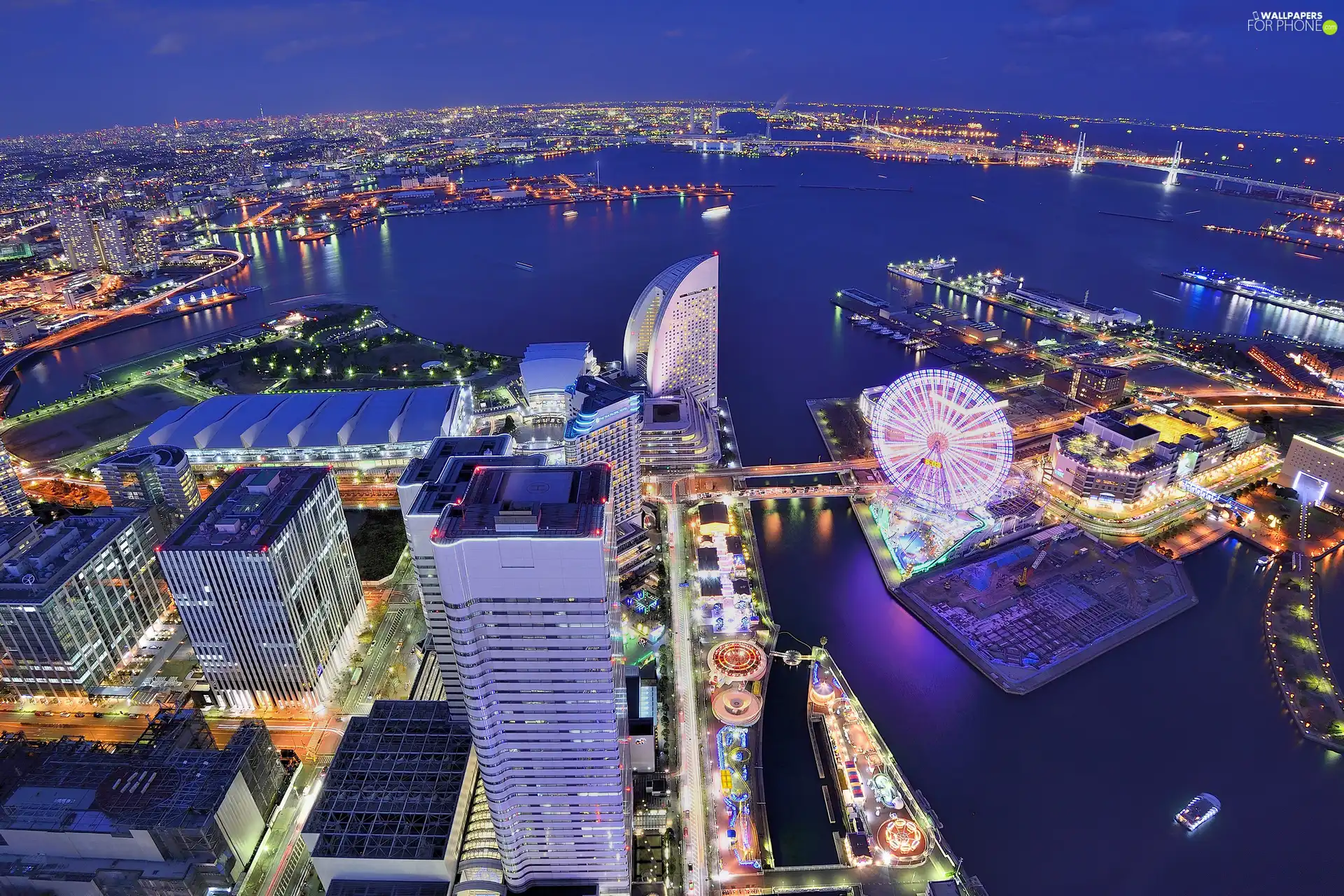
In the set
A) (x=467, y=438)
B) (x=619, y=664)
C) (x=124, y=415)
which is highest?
(x=467, y=438)

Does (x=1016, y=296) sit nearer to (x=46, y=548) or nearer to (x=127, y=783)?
(x=127, y=783)

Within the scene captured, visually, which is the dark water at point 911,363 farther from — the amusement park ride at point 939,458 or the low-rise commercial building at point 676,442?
the low-rise commercial building at point 676,442

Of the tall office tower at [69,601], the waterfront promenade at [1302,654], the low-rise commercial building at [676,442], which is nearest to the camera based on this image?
the waterfront promenade at [1302,654]

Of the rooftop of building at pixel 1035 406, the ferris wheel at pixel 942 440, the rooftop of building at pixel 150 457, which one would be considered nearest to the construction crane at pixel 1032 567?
the ferris wheel at pixel 942 440

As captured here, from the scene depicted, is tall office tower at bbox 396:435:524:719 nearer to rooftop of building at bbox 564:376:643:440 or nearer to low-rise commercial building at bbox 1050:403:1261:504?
rooftop of building at bbox 564:376:643:440

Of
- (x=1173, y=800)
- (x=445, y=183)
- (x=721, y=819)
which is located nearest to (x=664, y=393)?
(x=721, y=819)

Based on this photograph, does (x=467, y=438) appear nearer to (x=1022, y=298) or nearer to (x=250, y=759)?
(x=250, y=759)
